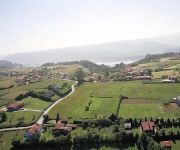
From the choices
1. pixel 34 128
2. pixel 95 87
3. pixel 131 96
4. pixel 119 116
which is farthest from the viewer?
pixel 95 87

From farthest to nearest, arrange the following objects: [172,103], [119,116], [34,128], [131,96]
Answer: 1. [131,96]
2. [172,103]
3. [119,116]
4. [34,128]

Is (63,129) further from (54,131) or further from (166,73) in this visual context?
(166,73)

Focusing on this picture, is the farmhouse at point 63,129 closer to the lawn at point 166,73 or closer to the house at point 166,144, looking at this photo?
the house at point 166,144

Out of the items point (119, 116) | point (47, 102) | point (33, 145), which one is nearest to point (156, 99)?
point (119, 116)

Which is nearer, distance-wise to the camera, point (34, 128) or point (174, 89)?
point (34, 128)

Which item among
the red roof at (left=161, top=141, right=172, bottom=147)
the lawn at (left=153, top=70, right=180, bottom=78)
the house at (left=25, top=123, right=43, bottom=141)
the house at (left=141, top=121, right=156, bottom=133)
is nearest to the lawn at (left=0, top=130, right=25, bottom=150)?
the house at (left=25, top=123, right=43, bottom=141)

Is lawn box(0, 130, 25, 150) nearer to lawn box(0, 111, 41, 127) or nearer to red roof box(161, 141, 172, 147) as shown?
lawn box(0, 111, 41, 127)

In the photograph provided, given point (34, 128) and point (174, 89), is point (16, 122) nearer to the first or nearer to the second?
point (34, 128)
